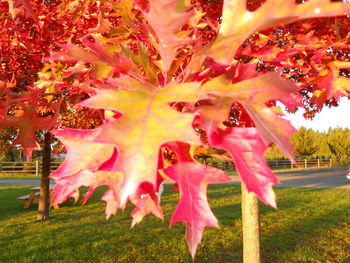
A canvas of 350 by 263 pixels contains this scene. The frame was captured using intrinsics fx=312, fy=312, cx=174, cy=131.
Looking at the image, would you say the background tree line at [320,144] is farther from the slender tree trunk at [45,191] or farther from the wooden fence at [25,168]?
the slender tree trunk at [45,191]

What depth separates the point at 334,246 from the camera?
5.81 metres

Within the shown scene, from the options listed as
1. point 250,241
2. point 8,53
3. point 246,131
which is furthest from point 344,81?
point 8,53

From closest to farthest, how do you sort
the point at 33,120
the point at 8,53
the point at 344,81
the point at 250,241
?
the point at 33,120
the point at 344,81
the point at 8,53
the point at 250,241

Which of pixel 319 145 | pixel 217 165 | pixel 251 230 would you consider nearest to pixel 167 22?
pixel 251 230

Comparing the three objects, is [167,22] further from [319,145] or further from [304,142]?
[319,145]

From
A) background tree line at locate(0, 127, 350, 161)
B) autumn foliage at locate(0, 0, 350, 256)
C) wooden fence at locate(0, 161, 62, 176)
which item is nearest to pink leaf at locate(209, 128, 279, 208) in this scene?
autumn foliage at locate(0, 0, 350, 256)

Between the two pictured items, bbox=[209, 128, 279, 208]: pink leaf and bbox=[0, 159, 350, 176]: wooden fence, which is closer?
bbox=[209, 128, 279, 208]: pink leaf

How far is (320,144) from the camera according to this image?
42219 millimetres

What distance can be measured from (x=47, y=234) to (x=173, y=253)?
115 inches

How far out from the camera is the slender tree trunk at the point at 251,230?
389 centimetres

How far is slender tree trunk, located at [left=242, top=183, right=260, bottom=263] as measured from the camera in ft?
12.8

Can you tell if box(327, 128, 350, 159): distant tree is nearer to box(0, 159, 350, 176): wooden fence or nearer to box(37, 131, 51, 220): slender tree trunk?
box(0, 159, 350, 176): wooden fence

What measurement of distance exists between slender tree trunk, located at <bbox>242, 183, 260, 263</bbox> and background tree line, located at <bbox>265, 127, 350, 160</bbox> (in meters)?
30.7

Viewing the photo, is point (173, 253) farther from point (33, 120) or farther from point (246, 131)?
point (246, 131)
